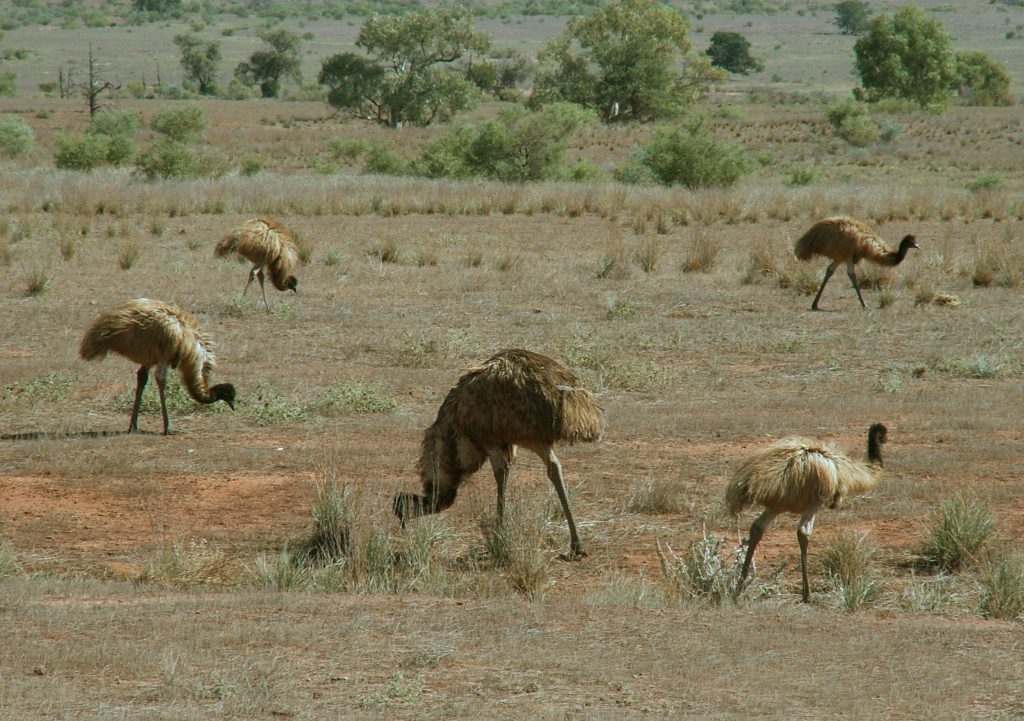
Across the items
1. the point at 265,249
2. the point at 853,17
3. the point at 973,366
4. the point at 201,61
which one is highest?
the point at 853,17

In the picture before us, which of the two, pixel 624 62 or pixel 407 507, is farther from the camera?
pixel 624 62

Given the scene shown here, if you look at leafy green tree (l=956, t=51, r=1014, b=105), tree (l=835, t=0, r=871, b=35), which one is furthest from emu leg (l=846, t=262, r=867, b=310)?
tree (l=835, t=0, r=871, b=35)

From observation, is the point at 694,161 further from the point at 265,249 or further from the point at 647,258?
the point at 265,249

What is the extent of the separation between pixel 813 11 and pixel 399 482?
143 m

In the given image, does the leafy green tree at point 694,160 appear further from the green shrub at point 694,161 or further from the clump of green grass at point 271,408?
the clump of green grass at point 271,408

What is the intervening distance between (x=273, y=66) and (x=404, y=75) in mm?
26074

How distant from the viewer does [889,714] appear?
5.04 m

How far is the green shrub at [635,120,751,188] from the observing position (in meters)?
29.8

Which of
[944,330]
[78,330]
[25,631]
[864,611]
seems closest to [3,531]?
[25,631]

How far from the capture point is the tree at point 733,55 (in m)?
92.4

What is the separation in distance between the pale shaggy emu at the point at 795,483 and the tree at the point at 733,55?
8870cm

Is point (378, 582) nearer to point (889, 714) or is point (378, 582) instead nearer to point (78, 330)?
point (889, 714)

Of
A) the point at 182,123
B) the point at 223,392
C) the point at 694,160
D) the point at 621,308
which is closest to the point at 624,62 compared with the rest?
the point at 182,123

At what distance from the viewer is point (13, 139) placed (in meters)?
40.2
